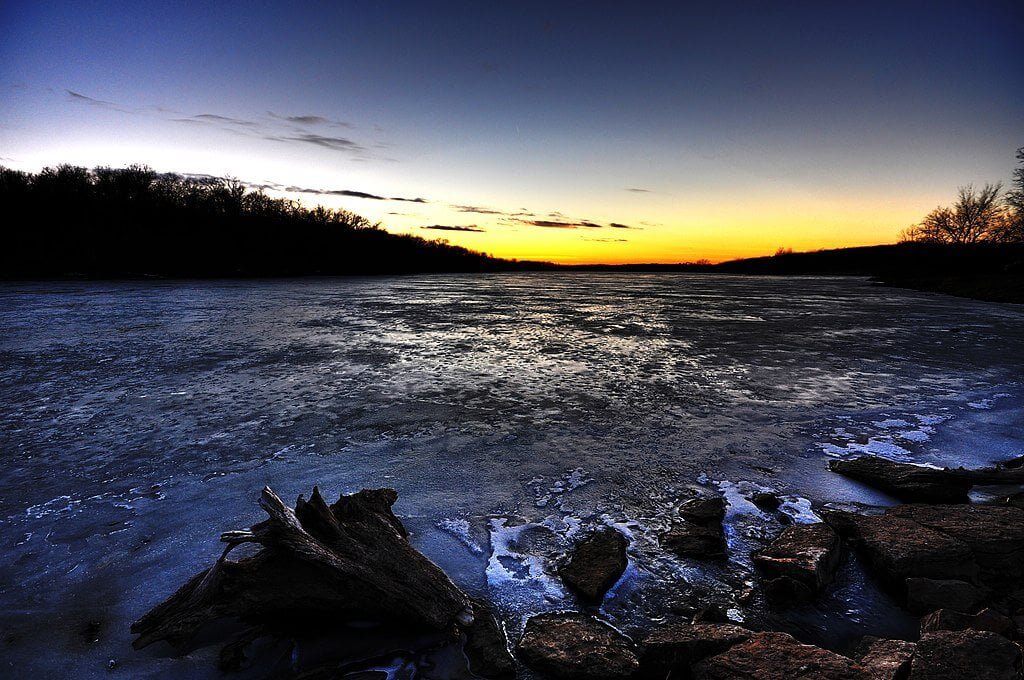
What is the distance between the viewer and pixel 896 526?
10.00 feet

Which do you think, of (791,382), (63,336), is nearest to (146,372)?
(63,336)

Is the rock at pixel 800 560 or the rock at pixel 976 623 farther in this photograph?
the rock at pixel 800 560

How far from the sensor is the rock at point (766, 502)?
3551 millimetres

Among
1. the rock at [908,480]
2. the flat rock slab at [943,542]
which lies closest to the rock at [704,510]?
the flat rock slab at [943,542]

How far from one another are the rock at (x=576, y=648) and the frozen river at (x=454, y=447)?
6.5 inches

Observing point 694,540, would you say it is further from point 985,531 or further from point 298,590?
point 298,590

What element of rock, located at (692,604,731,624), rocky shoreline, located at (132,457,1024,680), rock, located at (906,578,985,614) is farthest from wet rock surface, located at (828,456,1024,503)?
rock, located at (692,604,731,624)

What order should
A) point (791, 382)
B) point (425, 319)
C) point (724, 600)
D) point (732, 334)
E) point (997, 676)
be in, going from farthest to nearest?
point (425, 319), point (732, 334), point (791, 382), point (724, 600), point (997, 676)

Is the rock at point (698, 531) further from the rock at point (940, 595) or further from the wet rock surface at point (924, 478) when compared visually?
the wet rock surface at point (924, 478)

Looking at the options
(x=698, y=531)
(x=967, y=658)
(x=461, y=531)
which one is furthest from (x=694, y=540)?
(x=461, y=531)

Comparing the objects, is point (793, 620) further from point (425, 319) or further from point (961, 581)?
point (425, 319)

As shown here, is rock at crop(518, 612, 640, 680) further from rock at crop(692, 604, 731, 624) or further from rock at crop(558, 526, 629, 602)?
rock at crop(692, 604, 731, 624)

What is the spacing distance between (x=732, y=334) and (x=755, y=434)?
29.4ft

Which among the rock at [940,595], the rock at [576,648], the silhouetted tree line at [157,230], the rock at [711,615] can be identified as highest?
the silhouetted tree line at [157,230]
